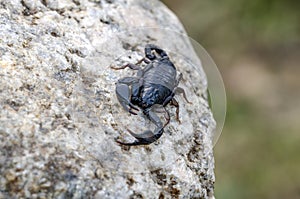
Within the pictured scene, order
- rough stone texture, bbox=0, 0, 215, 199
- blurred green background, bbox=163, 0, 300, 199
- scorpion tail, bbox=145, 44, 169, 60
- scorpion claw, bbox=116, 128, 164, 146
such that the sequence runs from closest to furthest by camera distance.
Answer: rough stone texture, bbox=0, 0, 215, 199 → scorpion claw, bbox=116, 128, 164, 146 → scorpion tail, bbox=145, 44, 169, 60 → blurred green background, bbox=163, 0, 300, 199

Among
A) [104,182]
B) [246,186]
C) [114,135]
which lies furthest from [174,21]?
[246,186]

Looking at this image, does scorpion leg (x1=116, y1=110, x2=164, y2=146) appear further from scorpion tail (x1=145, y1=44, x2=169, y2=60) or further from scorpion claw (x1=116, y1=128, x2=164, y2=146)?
scorpion tail (x1=145, y1=44, x2=169, y2=60)

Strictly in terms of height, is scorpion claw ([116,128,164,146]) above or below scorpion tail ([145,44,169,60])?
below

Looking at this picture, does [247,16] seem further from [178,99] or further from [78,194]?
[78,194]

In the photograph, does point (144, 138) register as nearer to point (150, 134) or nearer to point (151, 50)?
point (150, 134)

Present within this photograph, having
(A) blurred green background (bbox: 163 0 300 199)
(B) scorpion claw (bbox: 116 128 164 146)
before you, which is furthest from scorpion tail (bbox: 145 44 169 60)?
(A) blurred green background (bbox: 163 0 300 199)

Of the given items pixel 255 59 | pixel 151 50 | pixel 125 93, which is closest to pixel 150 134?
pixel 125 93
